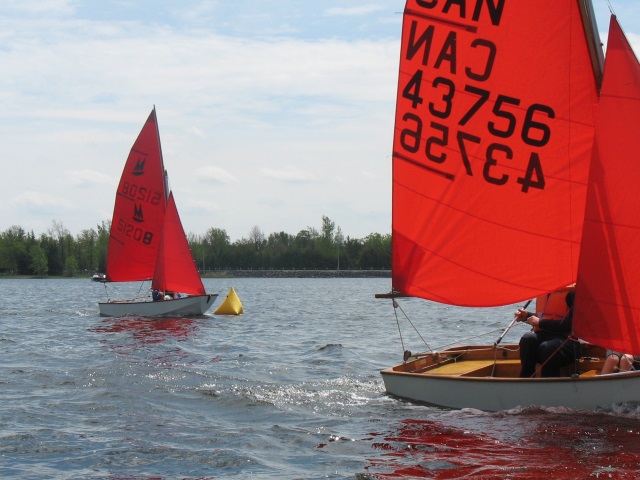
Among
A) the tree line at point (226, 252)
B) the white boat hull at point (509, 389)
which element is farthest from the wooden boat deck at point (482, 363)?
the tree line at point (226, 252)

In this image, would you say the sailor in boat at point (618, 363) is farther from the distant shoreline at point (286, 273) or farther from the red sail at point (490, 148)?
the distant shoreline at point (286, 273)

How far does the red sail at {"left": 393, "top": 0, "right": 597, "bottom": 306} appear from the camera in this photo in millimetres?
11234

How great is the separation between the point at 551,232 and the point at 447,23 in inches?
119

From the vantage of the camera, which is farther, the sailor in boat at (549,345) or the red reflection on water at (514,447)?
the sailor in boat at (549,345)

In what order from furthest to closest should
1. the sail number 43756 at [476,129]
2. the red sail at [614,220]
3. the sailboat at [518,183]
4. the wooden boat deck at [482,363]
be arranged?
the wooden boat deck at [482,363] → the sail number 43756 at [476,129] → the sailboat at [518,183] → the red sail at [614,220]

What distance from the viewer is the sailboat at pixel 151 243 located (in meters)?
30.5

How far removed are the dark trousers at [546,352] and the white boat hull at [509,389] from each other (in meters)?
0.39

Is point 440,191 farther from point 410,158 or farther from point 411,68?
point 411,68

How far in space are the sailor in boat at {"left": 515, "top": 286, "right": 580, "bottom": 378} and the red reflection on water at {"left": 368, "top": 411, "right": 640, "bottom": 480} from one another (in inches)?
27.2

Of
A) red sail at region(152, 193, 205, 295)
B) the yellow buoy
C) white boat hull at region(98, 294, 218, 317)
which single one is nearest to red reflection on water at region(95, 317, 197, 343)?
white boat hull at region(98, 294, 218, 317)

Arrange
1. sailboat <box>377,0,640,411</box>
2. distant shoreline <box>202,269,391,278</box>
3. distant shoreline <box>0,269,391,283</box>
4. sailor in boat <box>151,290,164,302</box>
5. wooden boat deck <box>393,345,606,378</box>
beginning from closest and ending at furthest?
sailboat <box>377,0,640,411</box>
wooden boat deck <box>393,345,606,378</box>
sailor in boat <box>151,290,164,302</box>
distant shoreline <box>0,269,391,283</box>
distant shoreline <box>202,269,391,278</box>

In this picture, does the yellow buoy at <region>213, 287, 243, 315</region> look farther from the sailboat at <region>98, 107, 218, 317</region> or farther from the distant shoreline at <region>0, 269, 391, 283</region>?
the distant shoreline at <region>0, 269, 391, 283</region>

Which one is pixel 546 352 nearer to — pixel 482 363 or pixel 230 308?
pixel 482 363

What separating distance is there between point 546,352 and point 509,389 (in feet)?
2.22
